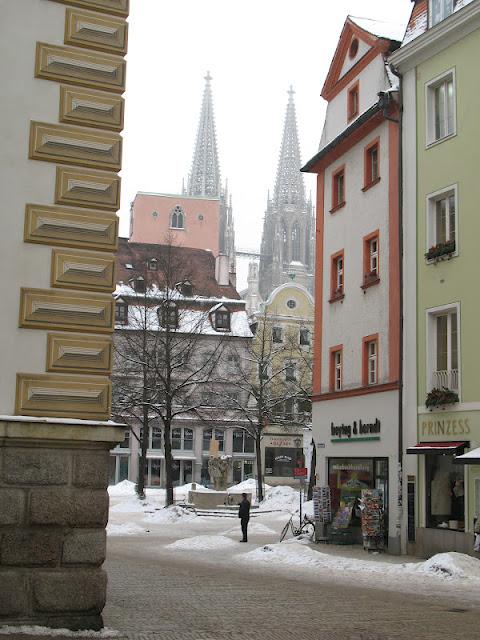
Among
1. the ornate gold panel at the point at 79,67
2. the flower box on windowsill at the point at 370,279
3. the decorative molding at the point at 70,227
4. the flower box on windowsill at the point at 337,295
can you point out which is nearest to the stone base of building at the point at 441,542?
the flower box on windowsill at the point at 370,279

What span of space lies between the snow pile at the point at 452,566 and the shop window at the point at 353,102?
48.7ft

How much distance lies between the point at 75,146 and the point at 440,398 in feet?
46.0

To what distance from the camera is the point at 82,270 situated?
1118 cm

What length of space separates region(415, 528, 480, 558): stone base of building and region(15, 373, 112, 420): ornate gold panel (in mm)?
12701

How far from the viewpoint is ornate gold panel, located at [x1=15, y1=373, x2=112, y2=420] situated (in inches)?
422

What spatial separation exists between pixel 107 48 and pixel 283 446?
58.3 meters

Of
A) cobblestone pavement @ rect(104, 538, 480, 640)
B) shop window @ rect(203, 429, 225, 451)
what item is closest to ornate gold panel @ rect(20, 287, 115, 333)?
cobblestone pavement @ rect(104, 538, 480, 640)

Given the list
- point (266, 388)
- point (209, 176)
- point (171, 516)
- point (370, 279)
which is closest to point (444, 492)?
point (370, 279)

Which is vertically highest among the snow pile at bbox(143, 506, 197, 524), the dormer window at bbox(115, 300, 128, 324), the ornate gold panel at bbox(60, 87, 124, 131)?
the dormer window at bbox(115, 300, 128, 324)

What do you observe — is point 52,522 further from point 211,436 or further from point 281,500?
point 211,436

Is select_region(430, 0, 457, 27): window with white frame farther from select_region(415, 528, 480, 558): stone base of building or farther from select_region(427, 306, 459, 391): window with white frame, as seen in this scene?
select_region(415, 528, 480, 558): stone base of building

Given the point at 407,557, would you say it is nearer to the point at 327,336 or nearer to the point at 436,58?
the point at 327,336

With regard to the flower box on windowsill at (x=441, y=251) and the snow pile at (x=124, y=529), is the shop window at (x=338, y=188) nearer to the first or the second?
the flower box on windowsill at (x=441, y=251)

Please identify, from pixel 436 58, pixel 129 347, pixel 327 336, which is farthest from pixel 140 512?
pixel 436 58
